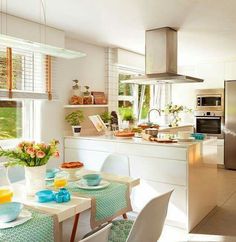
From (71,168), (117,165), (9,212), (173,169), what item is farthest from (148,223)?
(173,169)

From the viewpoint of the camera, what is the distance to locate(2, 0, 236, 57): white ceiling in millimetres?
2832

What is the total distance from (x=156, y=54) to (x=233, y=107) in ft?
9.08

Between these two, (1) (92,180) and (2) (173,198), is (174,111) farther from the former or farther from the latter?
(1) (92,180)

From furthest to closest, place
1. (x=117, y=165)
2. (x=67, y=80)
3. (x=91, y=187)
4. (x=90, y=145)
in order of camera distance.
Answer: (x=67, y=80) < (x=90, y=145) < (x=117, y=165) < (x=91, y=187)

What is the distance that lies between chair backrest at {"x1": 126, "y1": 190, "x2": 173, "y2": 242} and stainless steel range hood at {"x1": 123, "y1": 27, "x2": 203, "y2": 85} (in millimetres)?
2260

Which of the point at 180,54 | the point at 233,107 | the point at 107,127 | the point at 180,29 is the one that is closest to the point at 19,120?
the point at 107,127

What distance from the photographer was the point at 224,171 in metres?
6.00

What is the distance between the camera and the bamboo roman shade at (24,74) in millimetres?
3250

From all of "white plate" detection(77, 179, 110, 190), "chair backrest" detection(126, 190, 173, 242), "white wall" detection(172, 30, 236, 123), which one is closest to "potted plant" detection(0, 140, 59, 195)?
"white plate" detection(77, 179, 110, 190)

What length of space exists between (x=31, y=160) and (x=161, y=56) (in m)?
2.43

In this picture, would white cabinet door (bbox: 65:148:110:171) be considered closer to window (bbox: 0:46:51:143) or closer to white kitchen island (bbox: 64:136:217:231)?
white kitchen island (bbox: 64:136:217:231)

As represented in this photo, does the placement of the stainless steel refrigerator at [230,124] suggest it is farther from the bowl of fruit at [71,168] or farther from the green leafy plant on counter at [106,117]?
the bowl of fruit at [71,168]

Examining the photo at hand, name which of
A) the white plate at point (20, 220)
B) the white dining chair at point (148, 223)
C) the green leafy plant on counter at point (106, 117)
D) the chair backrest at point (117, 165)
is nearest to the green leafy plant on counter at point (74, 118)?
the green leafy plant on counter at point (106, 117)

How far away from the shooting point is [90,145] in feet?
12.6
